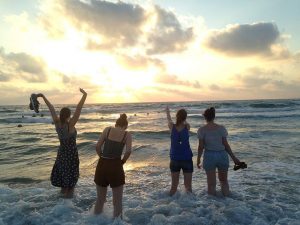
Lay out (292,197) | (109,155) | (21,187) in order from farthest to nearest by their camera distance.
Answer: (21,187), (292,197), (109,155)

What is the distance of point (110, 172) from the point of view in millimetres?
5598

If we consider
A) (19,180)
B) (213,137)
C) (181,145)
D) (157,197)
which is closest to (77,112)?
(181,145)

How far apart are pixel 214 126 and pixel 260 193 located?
2.34 m

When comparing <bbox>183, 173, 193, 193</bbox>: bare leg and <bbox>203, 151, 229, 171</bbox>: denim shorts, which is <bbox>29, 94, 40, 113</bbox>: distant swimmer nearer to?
<bbox>183, 173, 193, 193</bbox>: bare leg

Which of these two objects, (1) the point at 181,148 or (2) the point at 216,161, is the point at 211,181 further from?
(1) the point at 181,148

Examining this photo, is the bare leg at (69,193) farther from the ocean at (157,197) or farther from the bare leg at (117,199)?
the bare leg at (117,199)

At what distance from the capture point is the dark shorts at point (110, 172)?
5.59 m

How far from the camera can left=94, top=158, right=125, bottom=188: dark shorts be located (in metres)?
5.59

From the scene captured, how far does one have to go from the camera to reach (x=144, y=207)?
6.92 metres

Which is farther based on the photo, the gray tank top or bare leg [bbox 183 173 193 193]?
bare leg [bbox 183 173 193 193]

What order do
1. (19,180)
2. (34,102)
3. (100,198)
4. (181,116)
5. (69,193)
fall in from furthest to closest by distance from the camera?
(19,180)
(69,193)
(181,116)
(34,102)
(100,198)

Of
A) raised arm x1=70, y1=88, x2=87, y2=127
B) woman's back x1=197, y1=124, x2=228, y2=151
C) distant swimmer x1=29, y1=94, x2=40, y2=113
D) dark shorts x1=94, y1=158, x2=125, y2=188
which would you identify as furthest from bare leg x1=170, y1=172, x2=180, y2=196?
distant swimmer x1=29, y1=94, x2=40, y2=113

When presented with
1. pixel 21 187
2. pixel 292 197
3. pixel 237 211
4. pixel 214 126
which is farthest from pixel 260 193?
pixel 21 187

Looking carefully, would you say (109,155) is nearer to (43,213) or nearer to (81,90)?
(81,90)
